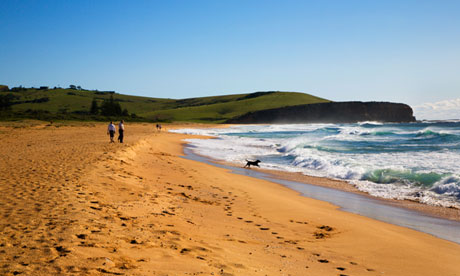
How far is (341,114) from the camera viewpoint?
132500mm

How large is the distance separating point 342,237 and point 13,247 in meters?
5.35

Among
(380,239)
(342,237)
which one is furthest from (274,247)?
(380,239)

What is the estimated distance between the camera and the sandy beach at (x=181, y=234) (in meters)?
4.00

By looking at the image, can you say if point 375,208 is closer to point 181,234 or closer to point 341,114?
point 181,234

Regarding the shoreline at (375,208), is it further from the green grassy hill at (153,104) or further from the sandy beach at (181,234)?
the green grassy hill at (153,104)

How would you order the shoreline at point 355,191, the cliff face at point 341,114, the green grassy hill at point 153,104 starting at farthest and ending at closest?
the green grassy hill at point 153,104 → the cliff face at point 341,114 → the shoreline at point 355,191

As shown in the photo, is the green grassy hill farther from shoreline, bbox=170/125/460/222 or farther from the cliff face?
shoreline, bbox=170/125/460/222

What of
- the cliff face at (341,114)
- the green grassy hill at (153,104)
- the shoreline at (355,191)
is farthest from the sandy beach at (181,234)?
the cliff face at (341,114)

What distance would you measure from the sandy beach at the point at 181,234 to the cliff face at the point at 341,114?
12575 cm

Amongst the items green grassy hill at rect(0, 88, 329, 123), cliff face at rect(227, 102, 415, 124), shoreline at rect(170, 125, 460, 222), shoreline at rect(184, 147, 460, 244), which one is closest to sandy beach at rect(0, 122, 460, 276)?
shoreline at rect(184, 147, 460, 244)

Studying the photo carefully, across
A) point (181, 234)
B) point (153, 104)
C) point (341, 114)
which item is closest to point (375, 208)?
point (181, 234)

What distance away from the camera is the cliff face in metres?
132

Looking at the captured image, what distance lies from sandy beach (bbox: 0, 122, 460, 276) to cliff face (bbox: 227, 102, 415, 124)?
413 feet

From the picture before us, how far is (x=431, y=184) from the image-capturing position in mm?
11633
